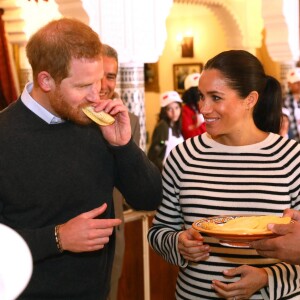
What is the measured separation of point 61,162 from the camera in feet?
6.79

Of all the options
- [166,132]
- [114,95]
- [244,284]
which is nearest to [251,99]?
[244,284]

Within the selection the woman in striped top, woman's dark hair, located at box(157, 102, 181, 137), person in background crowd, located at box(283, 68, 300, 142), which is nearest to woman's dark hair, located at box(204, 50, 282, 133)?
the woman in striped top

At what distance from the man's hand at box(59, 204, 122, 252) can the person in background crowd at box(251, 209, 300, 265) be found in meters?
0.47

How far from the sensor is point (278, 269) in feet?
7.43

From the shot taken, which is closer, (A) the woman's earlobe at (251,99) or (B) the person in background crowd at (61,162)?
(B) the person in background crowd at (61,162)

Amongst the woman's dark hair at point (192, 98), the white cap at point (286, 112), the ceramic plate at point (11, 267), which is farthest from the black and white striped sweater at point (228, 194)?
the woman's dark hair at point (192, 98)

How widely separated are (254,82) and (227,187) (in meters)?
0.44

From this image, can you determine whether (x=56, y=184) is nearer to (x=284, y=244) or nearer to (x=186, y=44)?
(x=284, y=244)

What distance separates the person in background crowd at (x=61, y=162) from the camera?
195 centimetres

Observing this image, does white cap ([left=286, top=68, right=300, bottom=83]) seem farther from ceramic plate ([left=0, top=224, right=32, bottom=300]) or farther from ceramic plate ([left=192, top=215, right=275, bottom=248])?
ceramic plate ([left=0, top=224, right=32, bottom=300])

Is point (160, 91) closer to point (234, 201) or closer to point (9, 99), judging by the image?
point (9, 99)

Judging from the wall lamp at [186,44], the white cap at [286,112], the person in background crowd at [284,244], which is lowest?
the white cap at [286,112]

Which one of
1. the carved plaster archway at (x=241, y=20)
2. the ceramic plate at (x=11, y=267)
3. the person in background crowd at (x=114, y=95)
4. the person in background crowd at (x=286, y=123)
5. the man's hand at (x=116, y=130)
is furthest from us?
the carved plaster archway at (x=241, y=20)

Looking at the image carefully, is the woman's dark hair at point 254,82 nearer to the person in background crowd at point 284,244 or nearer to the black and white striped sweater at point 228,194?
the black and white striped sweater at point 228,194
